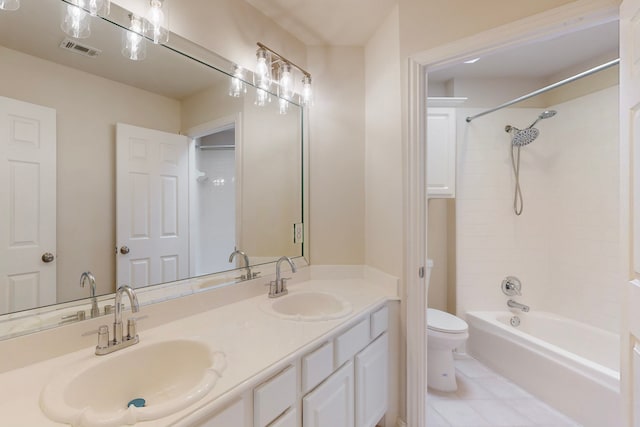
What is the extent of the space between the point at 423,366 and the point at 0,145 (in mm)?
1995

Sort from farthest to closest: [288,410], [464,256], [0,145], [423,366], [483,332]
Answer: [464,256] → [483,332] → [423,366] → [288,410] → [0,145]

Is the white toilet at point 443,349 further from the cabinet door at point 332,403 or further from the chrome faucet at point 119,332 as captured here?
the chrome faucet at point 119,332

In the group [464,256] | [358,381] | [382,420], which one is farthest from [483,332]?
[358,381]

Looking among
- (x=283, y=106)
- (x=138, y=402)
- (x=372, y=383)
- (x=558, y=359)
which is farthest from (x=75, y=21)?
(x=558, y=359)

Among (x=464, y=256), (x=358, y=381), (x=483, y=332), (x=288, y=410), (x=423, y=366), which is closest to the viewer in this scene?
(x=288, y=410)

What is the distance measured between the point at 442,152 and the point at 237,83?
165 centimetres

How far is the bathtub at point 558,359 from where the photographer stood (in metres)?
1.58

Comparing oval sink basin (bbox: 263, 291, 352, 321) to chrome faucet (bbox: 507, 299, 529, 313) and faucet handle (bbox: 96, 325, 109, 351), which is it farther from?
chrome faucet (bbox: 507, 299, 529, 313)

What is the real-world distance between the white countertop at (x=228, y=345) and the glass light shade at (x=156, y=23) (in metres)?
1.13

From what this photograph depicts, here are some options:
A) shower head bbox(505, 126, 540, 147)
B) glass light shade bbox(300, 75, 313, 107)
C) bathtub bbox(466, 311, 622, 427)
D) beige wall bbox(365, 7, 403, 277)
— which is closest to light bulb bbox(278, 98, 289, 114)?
glass light shade bbox(300, 75, 313, 107)

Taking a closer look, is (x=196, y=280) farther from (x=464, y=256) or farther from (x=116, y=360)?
(x=464, y=256)

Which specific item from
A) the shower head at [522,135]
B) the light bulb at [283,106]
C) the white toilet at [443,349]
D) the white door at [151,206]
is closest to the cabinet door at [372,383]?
the white toilet at [443,349]

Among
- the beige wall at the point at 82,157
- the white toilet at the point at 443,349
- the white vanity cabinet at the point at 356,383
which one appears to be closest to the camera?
the beige wall at the point at 82,157

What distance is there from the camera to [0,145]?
85 cm
